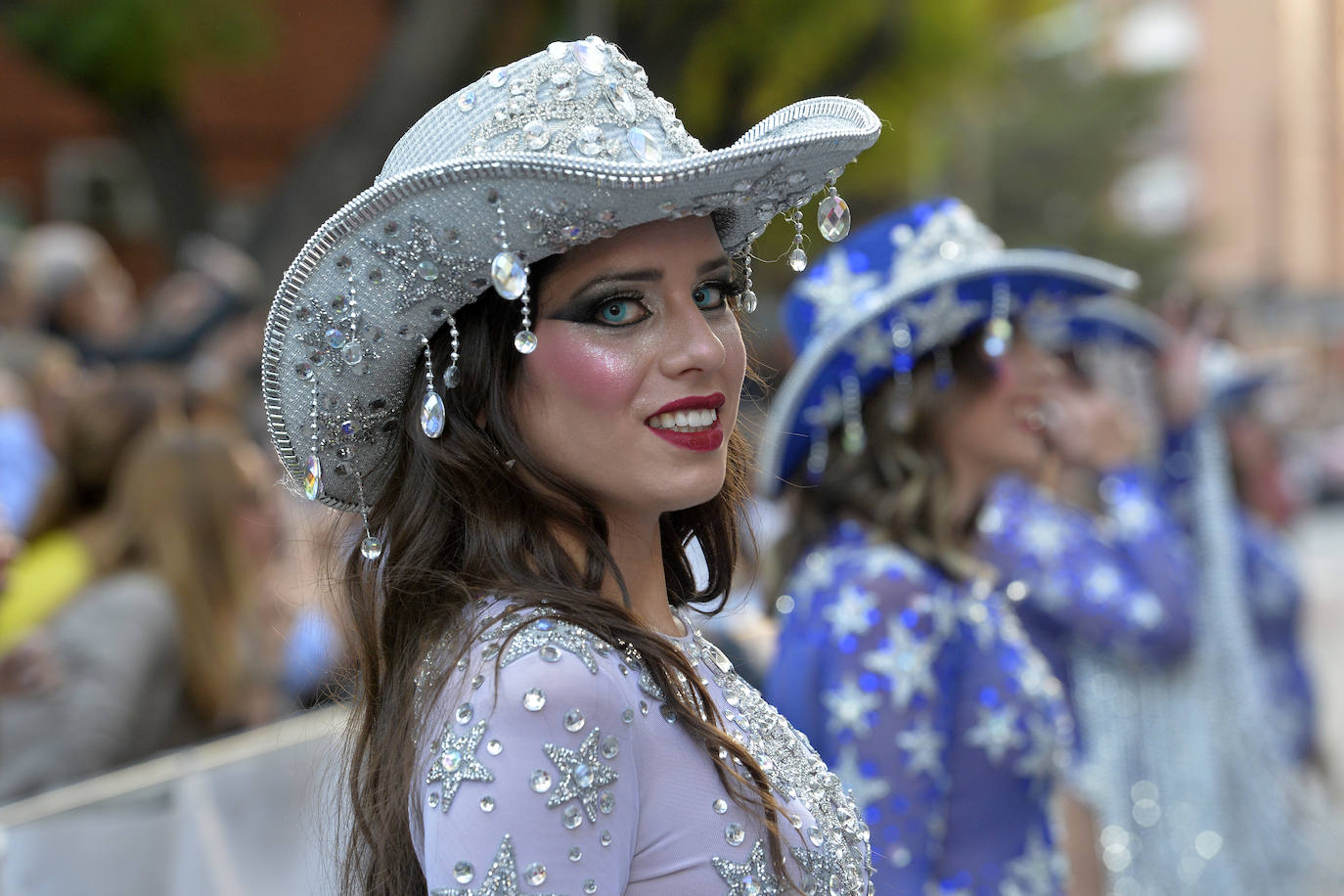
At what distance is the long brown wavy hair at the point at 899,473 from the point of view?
2871 millimetres

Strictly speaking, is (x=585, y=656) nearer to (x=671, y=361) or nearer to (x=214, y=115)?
(x=671, y=361)

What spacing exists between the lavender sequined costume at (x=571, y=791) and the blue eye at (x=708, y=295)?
1.41 ft

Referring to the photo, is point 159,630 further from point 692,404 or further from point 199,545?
point 692,404

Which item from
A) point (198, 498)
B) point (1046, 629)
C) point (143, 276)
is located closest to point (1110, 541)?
point (1046, 629)

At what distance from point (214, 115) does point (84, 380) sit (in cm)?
1262

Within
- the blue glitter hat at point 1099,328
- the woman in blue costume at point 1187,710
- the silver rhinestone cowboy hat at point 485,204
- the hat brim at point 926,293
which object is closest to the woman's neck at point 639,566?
the silver rhinestone cowboy hat at point 485,204

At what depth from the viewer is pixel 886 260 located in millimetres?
3025

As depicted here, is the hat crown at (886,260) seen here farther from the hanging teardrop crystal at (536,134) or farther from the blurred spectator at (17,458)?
the blurred spectator at (17,458)

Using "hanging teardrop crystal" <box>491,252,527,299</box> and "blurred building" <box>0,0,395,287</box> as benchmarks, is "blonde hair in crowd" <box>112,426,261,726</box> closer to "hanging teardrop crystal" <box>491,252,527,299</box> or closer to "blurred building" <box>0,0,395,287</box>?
"hanging teardrop crystal" <box>491,252,527,299</box>

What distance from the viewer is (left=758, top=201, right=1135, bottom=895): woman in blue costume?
2576 millimetres

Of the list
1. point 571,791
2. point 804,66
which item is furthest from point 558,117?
point 804,66

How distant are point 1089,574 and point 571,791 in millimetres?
2997

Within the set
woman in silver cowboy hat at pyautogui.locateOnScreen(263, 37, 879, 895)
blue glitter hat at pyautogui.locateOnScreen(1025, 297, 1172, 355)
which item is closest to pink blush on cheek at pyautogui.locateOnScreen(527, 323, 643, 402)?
woman in silver cowboy hat at pyautogui.locateOnScreen(263, 37, 879, 895)

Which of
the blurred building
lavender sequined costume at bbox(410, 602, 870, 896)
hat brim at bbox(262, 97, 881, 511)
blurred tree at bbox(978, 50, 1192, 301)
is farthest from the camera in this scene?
blurred tree at bbox(978, 50, 1192, 301)
